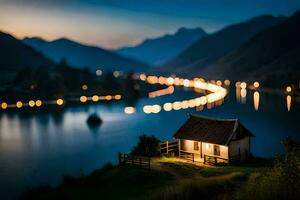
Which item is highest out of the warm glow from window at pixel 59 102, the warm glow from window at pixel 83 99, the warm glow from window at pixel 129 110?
the warm glow from window at pixel 83 99

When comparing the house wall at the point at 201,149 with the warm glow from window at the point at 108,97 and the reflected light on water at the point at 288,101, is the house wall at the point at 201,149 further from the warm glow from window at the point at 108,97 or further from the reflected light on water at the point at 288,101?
the warm glow from window at the point at 108,97

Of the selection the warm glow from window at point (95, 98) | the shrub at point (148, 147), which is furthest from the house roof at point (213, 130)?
the warm glow from window at point (95, 98)

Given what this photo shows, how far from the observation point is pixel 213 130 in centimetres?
3775

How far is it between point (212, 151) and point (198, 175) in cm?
795

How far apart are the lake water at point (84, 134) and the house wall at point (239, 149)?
135 inches

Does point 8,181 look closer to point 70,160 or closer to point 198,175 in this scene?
point 70,160

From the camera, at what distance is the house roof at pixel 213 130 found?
36.5 meters

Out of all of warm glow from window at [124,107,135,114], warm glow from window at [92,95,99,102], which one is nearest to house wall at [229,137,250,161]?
warm glow from window at [124,107,135,114]

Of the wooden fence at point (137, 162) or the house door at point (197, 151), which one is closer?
the wooden fence at point (137, 162)

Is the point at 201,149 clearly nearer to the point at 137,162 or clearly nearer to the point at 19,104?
the point at 137,162

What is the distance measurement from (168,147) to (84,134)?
119ft

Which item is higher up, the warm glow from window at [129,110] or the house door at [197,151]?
the warm glow from window at [129,110]

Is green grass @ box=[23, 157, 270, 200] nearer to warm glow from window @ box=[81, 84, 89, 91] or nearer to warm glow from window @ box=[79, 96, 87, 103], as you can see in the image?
warm glow from window @ box=[79, 96, 87, 103]

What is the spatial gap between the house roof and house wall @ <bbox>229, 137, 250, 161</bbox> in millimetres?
532
